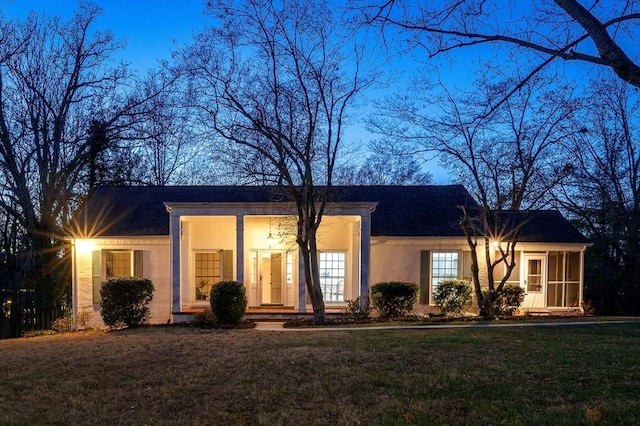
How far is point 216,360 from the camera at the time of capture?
7.38 metres

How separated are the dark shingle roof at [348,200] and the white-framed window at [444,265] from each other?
0.71m

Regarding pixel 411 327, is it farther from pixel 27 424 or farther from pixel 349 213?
pixel 27 424

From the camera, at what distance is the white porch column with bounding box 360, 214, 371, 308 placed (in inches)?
554

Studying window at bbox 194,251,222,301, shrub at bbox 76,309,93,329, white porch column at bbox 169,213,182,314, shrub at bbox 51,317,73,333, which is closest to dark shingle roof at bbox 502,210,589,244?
window at bbox 194,251,222,301

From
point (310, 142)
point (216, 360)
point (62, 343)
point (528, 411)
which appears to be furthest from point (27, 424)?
point (310, 142)

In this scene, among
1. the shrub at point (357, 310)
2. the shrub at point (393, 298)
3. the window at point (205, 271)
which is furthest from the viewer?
the window at point (205, 271)

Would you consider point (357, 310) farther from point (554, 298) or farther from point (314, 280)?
point (554, 298)

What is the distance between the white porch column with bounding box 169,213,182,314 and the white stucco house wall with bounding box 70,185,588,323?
0.10ft

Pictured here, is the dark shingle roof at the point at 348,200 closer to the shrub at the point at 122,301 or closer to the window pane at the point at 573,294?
the window pane at the point at 573,294

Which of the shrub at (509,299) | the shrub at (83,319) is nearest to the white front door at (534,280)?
the shrub at (509,299)

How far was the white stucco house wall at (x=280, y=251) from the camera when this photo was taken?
14367mm

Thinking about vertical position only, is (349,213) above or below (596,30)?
below

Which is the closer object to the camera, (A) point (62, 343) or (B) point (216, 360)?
(B) point (216, 360)

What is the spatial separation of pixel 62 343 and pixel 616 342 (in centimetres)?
1125
